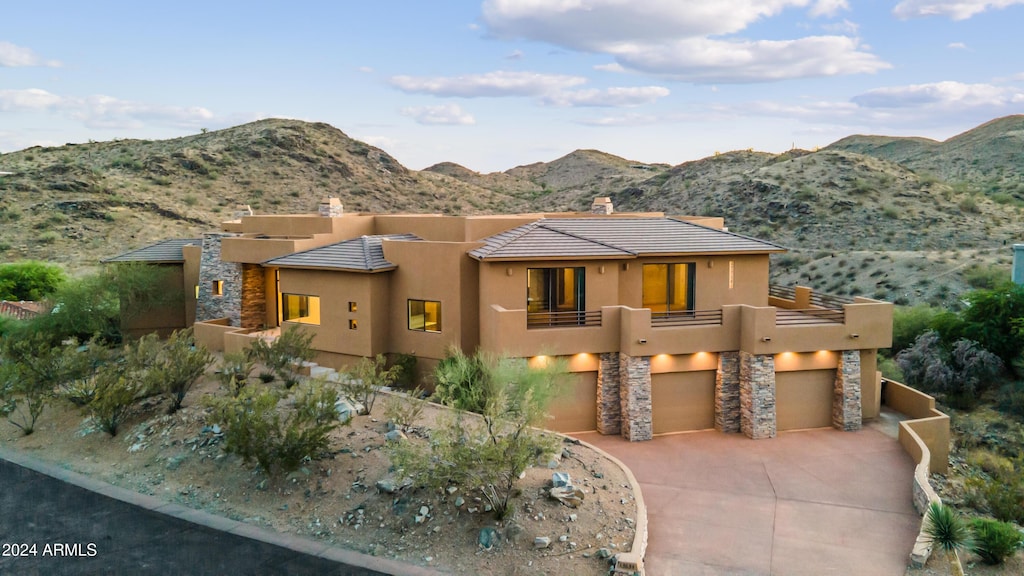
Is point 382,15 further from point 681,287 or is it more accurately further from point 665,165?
point 665,165

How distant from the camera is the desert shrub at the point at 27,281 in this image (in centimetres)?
3631

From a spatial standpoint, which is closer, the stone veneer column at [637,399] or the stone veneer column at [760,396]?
the stone veneer column at [637,399]

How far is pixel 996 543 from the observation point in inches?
504

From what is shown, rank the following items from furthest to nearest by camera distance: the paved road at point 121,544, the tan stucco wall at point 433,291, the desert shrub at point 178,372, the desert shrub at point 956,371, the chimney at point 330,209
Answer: the chimney at point 330,209
the desert shrub at point 956,371
the tan stucco wall at point 433,291
the desert shrub at point 178,372
the paved road at point 121,544

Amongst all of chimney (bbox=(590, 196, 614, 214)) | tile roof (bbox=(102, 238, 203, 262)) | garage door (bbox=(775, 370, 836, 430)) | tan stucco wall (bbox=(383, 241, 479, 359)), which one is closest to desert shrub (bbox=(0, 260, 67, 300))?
tile roof (bbox=(102, 238, 203, 262))

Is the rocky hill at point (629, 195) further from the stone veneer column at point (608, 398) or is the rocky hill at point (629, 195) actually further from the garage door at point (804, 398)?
the stone veneer column at point (608, 398)

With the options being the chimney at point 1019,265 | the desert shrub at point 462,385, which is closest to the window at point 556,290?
the desert shrub at point 462,385

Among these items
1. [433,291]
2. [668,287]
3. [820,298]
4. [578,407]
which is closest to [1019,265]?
[820,298]

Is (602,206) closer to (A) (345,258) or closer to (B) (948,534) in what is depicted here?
(A) (345,258)

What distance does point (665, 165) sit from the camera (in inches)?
3957

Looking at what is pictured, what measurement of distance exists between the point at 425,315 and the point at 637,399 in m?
7.23

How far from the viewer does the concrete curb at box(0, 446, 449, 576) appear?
12023mm

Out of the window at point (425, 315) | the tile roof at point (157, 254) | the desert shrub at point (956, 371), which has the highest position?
the tile roof at point (157, 254)

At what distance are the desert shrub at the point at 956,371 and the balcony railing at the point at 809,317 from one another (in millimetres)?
7697
